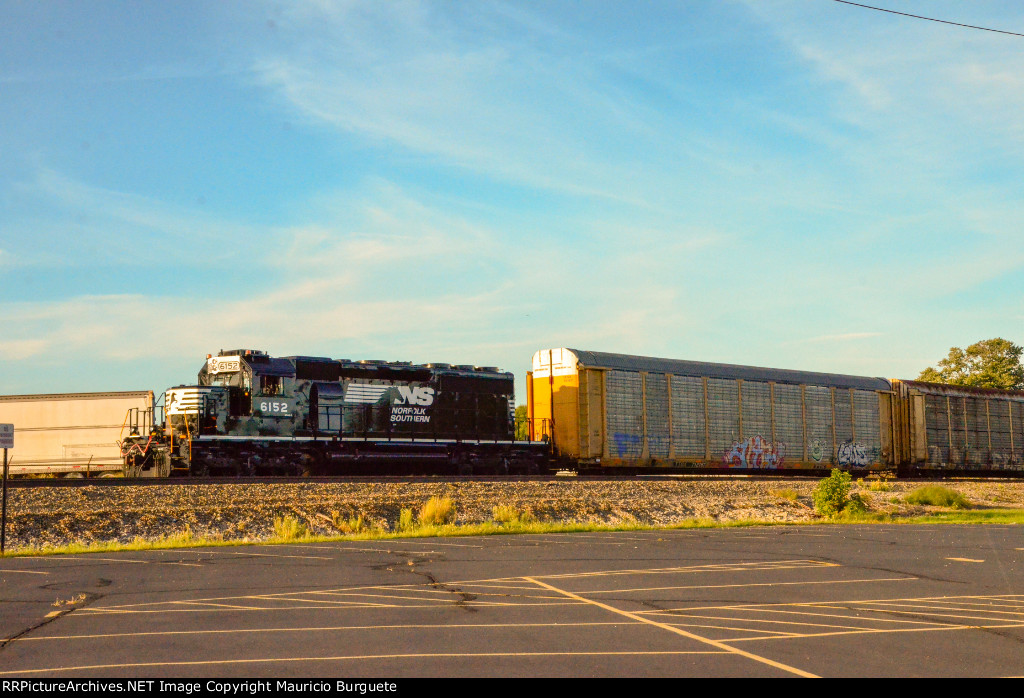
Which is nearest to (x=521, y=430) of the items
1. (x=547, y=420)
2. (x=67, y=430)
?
(x=547, y=420)

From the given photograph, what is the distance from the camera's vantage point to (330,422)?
2650cm

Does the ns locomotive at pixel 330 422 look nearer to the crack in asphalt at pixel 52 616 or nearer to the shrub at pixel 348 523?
the shrub at pixel 348 523

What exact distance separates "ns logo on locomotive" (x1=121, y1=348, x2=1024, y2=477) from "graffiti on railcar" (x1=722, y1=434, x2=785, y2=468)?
52 mm

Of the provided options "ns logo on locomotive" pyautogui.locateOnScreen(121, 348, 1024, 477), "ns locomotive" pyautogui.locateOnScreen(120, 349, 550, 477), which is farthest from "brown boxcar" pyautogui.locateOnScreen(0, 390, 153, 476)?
"ns locomotive" pyautogui.locateOnScreen(120, 349, 550, 477)

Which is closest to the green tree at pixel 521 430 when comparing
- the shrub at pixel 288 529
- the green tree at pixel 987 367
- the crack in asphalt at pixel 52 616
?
the shrub at pixel 288 529

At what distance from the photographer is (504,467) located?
28.9 meters

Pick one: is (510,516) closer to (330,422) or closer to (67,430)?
(330,422)

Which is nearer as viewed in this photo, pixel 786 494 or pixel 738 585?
pixel 738 585

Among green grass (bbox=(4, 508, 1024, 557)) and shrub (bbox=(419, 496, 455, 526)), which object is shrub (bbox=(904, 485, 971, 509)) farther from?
shrub (bbox=(419, 496, 455, 526))

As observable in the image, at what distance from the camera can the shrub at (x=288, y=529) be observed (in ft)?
62.4

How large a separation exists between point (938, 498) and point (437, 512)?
16290mm

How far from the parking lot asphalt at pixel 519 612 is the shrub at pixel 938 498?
13.7m
